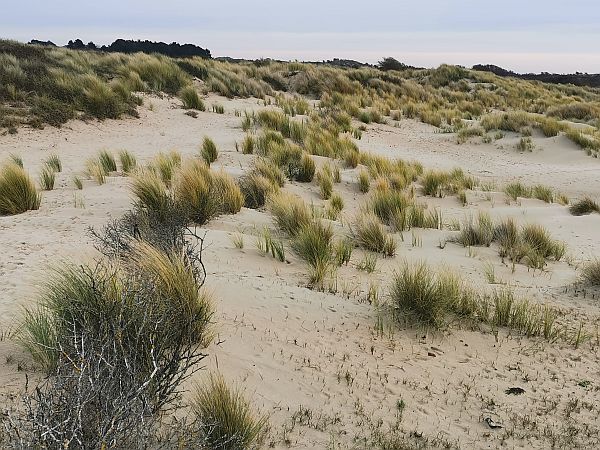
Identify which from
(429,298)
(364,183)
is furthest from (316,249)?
(364,183)

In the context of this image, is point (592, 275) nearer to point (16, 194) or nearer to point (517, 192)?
point (517, 192)

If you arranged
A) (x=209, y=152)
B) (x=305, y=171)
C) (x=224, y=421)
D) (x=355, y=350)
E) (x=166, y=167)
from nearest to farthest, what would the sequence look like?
(x=224, y=421), (x=355, y=350), (x=166, y=167), (x=305, y=171), (x=209, y=152)

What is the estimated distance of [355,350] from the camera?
389 centimetres

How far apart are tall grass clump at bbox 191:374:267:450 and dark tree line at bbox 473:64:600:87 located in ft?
192

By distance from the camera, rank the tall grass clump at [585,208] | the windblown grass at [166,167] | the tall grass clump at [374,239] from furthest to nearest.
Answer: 1. the tall grass clump at [585,208]
2. the windblown grass at [166,167]
3. the tall grass clump at [374,239]

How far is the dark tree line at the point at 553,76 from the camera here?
181ft

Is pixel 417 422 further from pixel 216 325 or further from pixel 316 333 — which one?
pixel 216 325

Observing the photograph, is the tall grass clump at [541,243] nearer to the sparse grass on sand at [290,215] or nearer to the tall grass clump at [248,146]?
the sparse grass on sand at [290,215]

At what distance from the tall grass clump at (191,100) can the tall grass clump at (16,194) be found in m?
10.7

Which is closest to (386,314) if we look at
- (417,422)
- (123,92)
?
(417,422)

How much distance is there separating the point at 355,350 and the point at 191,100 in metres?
15.0

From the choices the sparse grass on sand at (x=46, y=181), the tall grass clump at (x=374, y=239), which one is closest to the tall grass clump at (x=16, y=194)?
the sparse grass on sand at (x=46, y=181)

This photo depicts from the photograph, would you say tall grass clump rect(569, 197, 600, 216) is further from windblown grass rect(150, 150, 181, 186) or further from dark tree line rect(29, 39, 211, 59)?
dark tree line rect(29, 39, 211, 59)

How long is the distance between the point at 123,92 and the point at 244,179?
30.0 feet
